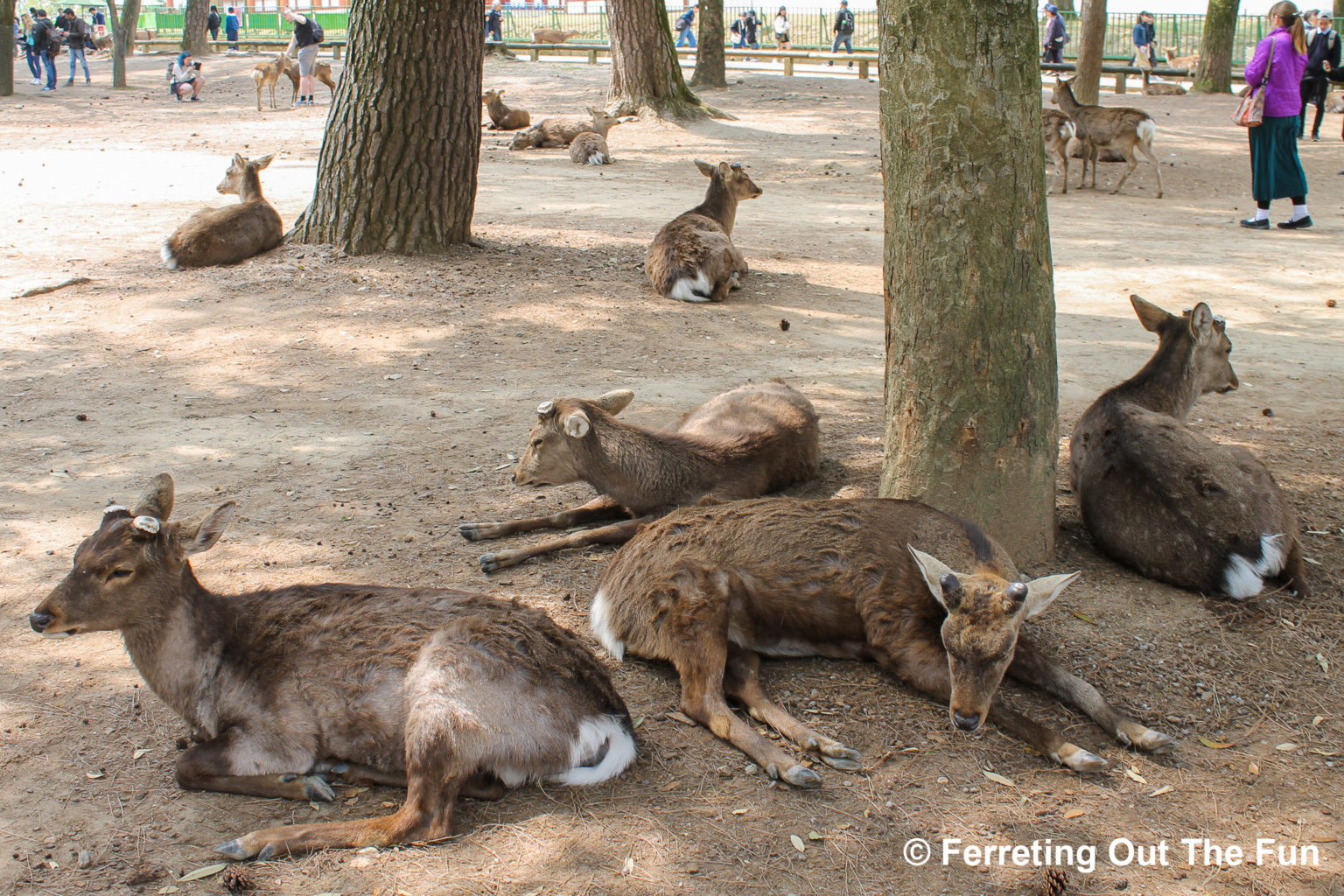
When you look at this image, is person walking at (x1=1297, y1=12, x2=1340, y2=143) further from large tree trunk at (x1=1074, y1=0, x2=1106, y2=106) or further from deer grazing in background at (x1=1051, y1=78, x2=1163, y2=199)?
deer grazing in background at (x1=1051, y1=78, x2=1163, y2=199)

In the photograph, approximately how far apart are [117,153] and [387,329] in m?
12.4

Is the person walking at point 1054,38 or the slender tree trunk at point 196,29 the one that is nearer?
the person walking at point 1054,38

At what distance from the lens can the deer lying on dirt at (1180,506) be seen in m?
4.81

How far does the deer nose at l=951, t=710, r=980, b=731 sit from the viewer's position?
3664 millimetres

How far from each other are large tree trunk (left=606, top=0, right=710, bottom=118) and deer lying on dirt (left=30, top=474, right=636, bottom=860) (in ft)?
60.0

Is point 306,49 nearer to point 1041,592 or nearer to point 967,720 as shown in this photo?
point 1041,592

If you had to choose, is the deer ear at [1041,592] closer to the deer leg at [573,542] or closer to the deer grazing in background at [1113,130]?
the deer leg at [573,542]

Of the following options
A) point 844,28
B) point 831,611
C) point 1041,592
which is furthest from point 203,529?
point 844,28

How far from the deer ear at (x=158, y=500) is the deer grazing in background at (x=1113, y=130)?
14631 mm

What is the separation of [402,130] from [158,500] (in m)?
6.51

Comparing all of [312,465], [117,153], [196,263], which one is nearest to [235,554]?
[312,465]

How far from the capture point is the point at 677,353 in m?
8.50

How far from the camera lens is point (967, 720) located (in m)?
3.67

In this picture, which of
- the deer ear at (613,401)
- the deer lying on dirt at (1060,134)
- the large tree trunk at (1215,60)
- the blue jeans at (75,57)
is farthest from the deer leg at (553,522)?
the blue jeans at (75,57)
